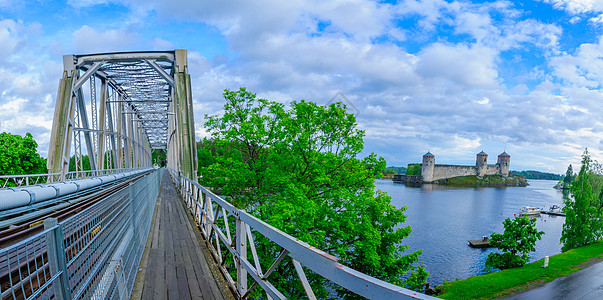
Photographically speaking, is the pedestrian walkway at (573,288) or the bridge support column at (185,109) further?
the pedestrian walkway at (573,288)

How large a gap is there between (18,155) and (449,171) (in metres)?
136

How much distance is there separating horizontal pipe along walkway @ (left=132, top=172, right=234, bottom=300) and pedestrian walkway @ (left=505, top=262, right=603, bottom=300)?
71.3 ft

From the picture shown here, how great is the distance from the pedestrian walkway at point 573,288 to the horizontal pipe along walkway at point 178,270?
21.7 m

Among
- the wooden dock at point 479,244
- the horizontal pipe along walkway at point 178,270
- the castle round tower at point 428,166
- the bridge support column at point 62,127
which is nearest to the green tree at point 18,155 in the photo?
the bridge support column at point 62,127

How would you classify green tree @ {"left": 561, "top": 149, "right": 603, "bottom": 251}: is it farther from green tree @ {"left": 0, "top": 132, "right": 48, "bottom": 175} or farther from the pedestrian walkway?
green tree @ {"left": 0, "top": 132, "right": 48, "bottom": 175}

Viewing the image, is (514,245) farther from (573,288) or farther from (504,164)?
(504,164)

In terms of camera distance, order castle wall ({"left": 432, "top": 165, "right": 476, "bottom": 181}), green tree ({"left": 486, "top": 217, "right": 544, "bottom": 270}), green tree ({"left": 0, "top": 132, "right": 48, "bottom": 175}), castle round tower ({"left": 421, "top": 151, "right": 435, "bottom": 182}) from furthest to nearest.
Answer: castle wall ({"left": 432, "top": 165, "right": 476, "bottom": 181}) → castle round tower ({"left": 421, "top": 151, "right": 435, "bottom": 182}) → green tree ({"left": 486, "top": 217, "right": 544, "bottom": 270}) → green tree ({"left": 0, "top": 132, "right": 48, "bottom": 175})

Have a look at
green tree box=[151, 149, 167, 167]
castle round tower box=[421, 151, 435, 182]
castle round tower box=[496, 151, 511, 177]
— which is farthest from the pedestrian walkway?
green tree box=[151, 149, 167, 167]

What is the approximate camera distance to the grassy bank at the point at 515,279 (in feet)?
67.1

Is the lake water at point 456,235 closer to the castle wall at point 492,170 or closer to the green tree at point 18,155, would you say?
the green tree at point 18,155

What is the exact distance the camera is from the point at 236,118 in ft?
63.1

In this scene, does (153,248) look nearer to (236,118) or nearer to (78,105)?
(236,118)

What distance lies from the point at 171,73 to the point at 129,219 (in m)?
18.7

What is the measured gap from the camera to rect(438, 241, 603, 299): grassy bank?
67.1ft
